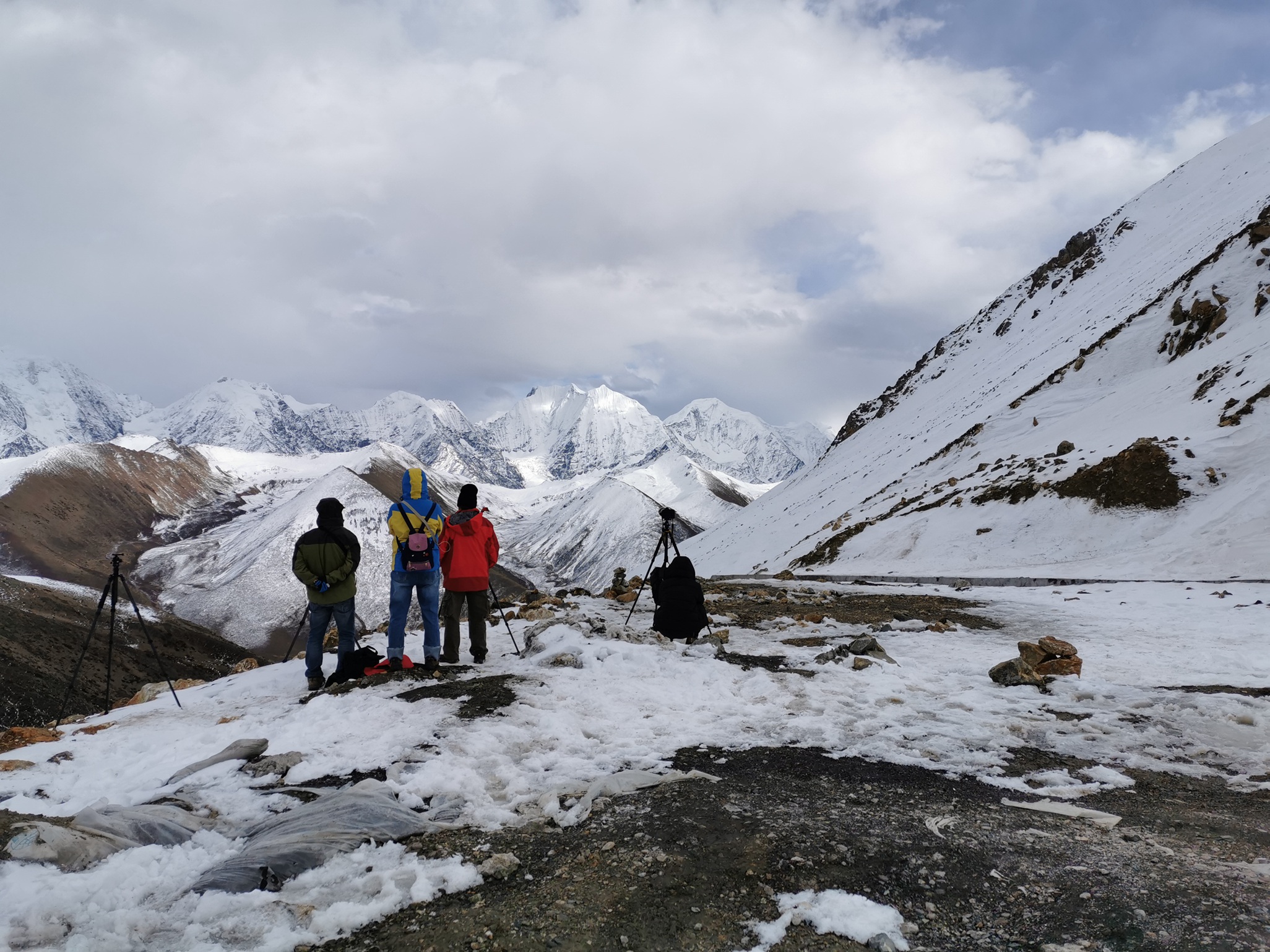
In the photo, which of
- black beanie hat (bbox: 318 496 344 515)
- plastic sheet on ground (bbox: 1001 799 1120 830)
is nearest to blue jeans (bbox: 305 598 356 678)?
black beanie hat (bbox: 318 496 344 515)

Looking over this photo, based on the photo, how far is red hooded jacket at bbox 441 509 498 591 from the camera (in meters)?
10.6

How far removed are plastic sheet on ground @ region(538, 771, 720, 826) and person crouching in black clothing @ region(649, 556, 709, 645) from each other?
636 cm

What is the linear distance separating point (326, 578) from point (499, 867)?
22.7 ft

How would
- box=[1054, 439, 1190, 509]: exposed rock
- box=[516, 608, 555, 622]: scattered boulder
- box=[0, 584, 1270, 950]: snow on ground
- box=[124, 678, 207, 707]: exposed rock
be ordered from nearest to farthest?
box=[0, 584, 1270, 950]: snow on ground → box=[124, 678, 207, 707]: exposed rock → box=[516, 608, 555, 622]: scattered boulder → box=[1054, 439, 1190, 509]: exposed rock

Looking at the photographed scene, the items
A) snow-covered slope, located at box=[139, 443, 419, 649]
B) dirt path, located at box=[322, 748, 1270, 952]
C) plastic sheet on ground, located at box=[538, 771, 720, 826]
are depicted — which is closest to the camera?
dirt path, located at box=[322, 748, 1270, 952]

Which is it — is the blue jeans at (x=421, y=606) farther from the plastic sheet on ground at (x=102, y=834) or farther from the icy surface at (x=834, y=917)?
the icy surface at (x=834, y=917)

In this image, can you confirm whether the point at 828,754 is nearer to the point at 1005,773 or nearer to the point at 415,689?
the point at 1005,773

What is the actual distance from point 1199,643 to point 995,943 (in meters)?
11.9

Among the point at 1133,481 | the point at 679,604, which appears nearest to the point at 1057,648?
the point at 679,604

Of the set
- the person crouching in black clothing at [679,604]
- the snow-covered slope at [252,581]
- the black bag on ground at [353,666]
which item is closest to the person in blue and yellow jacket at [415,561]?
the black bag on ground at [353,666]

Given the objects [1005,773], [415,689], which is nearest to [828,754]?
[1005,773]

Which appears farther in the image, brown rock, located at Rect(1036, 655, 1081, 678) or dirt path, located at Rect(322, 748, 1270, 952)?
brown rock, located at Rect(1036, 655, 1081, 678)

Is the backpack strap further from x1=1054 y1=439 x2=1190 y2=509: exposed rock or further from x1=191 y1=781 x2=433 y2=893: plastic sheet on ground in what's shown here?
x1=1054 y1=439 x2=1190 y2=509: exposed rock

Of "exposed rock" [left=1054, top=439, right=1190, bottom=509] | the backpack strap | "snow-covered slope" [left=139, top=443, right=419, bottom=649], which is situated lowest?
"snow-covered slope" [left=139, top=443, right=419, bottom=649]
